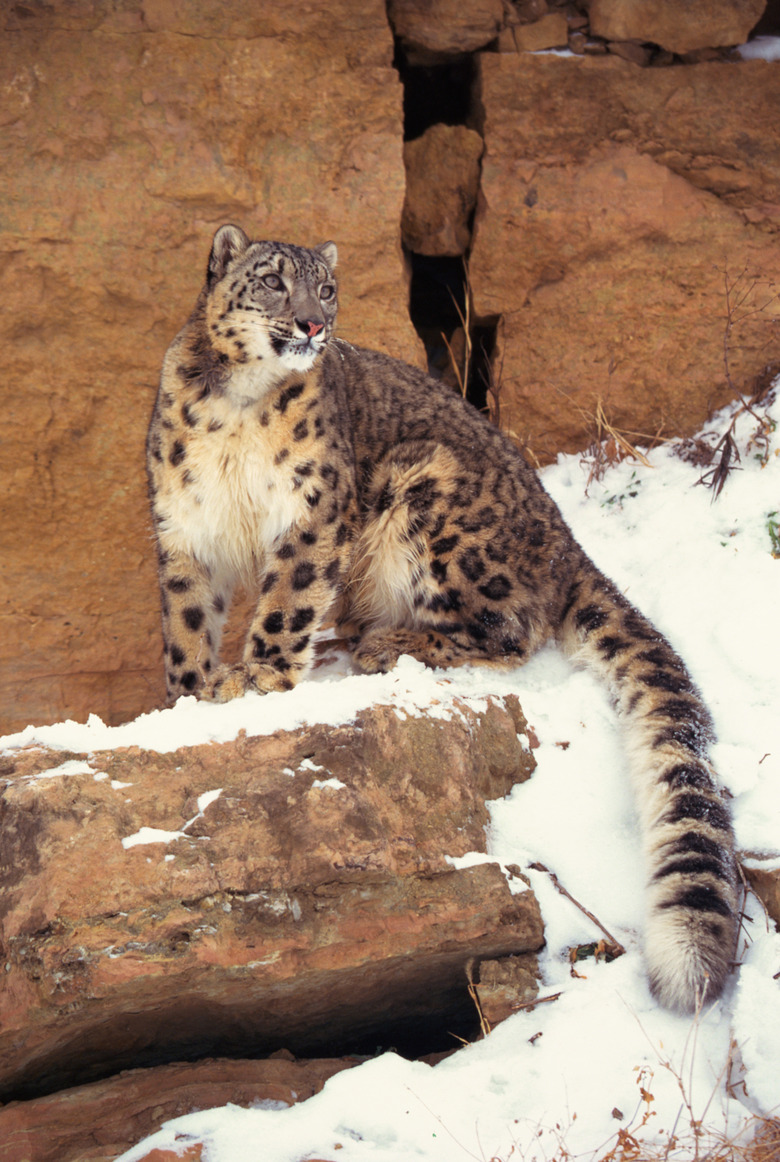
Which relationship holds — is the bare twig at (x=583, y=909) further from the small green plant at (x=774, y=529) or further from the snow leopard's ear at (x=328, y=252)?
the snow leopard's ear at (x=328, y=252)

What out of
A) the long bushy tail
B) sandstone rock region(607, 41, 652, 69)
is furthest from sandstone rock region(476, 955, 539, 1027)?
sandstone rock region(607, 41, 652, 69)

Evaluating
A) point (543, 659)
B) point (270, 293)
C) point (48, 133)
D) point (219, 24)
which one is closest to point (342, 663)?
point (543, 659)

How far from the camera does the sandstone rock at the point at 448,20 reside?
20.0 ft

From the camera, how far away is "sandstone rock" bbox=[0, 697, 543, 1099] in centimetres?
284

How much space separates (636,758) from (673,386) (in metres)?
3.24

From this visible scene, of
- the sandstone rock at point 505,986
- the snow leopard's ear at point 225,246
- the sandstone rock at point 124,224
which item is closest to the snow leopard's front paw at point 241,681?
the sandstone rock at point 505,986

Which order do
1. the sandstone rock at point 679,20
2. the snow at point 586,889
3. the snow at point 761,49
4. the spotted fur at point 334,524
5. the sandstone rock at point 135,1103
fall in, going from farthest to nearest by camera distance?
the snow at point 761,49, the sandstone rock at point 679,20, the spotted fur at point 334,524, the sandstone rock at point 135,1103, the snow at point 586,889

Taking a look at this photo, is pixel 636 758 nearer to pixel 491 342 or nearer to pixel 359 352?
pixel 359 352

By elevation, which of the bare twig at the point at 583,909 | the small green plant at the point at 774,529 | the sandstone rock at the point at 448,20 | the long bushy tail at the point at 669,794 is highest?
the sandstone rock at the point at 448,20

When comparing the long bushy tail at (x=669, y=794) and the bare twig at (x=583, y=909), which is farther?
the bare twig at (x=583, y=909)

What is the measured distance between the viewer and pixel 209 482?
4164mm

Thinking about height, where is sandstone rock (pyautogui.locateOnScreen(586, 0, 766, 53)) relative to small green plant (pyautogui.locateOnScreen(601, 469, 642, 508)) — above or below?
above

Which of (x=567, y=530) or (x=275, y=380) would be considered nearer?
(x=275, y=380)

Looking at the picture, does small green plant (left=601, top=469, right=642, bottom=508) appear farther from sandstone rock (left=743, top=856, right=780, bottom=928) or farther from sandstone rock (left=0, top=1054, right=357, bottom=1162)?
sandstone rock (left=0, top=1054, right=357, bottom=1162)
